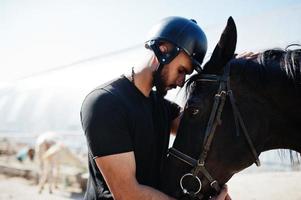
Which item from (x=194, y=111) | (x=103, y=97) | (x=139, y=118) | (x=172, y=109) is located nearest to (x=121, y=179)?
(x=139, y=118)

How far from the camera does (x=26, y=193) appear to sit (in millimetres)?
11133

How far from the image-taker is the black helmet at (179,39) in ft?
8.33

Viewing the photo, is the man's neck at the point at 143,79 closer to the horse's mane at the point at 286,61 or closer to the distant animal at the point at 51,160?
the horse's mane at the point at 286,61

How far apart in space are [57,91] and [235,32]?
3333 centimetres

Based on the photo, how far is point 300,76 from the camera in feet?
7.62

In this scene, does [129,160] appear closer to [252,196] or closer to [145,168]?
[145,168]

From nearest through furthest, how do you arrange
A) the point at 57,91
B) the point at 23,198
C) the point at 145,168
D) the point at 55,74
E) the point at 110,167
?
the point at 110,167 < the point at 145,168 < the point at 23,198 < the point at 57,91 < the point at 55,74

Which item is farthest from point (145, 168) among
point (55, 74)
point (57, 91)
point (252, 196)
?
point (55, 74)

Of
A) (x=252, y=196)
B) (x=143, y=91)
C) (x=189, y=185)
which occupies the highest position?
(x=143, y=91)

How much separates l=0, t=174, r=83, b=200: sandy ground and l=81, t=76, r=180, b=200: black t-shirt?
837cm

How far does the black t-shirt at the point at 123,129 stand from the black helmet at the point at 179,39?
38cm

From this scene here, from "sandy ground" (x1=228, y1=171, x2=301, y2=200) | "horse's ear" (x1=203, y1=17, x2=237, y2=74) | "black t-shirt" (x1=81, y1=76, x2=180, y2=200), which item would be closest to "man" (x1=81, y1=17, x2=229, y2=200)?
"black t-shirt" (x1=81, y1=76, x2=180, y2=200)

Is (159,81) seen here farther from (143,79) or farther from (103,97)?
(103,97)

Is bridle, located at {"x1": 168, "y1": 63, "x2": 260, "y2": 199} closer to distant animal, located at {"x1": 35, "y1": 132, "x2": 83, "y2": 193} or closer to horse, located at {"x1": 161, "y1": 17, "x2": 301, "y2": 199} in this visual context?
horse, located at {"x1": 161, "y1": 17, "x2": 301, "y2": 199}
